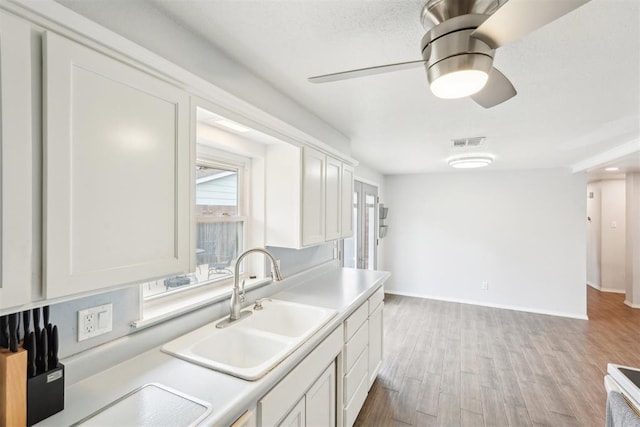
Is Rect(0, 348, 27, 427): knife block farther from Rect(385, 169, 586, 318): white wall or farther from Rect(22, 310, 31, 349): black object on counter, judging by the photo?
Rect(385, 169, 586, 318): white wall

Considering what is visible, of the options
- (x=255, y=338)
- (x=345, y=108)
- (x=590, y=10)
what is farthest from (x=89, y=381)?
(x=590, y=10)

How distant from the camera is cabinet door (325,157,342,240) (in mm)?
2439

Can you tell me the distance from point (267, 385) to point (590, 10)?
190 centimetres

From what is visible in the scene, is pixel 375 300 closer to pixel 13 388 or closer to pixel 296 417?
pixel 296 417

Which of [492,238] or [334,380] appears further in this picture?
[492,238]

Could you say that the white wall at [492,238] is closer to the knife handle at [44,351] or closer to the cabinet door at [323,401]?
the cabinet door at [323,401]

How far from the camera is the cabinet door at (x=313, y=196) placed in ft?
6.82

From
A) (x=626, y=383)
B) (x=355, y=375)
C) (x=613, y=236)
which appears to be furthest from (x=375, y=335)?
(x=613, y=236)

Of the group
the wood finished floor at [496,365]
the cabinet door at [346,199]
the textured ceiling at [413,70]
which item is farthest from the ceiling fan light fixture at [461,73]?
the wood finished floor at [496,365]

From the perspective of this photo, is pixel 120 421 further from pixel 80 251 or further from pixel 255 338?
pixel 255 338

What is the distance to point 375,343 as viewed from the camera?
2570 mm

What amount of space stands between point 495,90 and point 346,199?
5.76ft

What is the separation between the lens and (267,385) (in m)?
1.07

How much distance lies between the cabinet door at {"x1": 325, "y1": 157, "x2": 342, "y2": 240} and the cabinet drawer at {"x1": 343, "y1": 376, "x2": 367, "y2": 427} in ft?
3.85
